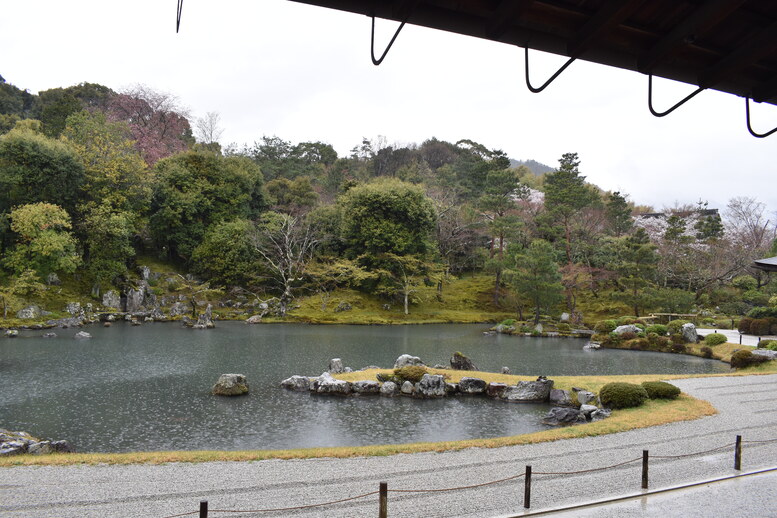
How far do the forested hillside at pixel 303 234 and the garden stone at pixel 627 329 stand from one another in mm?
4786

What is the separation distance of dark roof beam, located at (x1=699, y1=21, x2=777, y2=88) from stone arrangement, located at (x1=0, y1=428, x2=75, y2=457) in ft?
37.5

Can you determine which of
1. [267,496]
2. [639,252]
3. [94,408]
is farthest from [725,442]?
[639,252]

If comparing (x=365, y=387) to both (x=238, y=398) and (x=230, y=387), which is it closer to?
(x=238, y=398)

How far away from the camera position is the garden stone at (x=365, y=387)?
14836mm

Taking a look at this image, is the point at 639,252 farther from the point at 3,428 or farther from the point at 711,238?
the point at 3,428

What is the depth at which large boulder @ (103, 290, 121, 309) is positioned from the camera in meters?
30.8

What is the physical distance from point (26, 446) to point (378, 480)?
6.72 m

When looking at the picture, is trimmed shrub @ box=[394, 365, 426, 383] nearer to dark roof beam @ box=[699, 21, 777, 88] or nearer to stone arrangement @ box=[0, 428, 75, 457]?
stone arrangement @ box=[0, 428, 75, 457]

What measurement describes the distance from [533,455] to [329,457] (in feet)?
12.0

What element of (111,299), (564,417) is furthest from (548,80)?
(111,299)

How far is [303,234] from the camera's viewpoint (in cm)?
3816

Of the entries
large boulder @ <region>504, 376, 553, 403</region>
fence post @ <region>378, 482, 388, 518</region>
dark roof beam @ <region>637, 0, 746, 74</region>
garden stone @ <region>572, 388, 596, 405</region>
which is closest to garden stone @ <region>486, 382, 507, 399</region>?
large boulder @ <region>504, 376, 553, 403</region>

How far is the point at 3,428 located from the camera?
34.5ft

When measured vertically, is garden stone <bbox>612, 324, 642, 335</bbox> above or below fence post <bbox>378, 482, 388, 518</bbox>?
below
